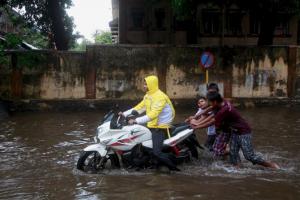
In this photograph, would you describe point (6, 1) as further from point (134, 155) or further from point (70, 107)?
point (134, 155)

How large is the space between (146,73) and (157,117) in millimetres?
9728

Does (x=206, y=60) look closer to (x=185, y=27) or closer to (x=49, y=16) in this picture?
(x=49, y=16)

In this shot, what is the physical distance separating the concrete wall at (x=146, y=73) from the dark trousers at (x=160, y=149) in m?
9.62

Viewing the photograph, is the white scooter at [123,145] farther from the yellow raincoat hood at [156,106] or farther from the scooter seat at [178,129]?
the yellow raincoat hood at [156,106]

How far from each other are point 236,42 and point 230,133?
21082 mm

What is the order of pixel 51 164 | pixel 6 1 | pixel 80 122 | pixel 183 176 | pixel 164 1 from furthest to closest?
pixel 164 1 → pixel 6 1 → pixel 80 122 → pixel 51 164 → pixel 183 176

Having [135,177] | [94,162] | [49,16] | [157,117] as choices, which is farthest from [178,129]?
[49,16]

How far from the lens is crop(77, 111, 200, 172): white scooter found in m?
8.18

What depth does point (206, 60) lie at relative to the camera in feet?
58.6

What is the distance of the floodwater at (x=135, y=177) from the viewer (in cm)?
728

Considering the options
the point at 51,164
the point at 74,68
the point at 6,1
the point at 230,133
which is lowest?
the point at 51,164

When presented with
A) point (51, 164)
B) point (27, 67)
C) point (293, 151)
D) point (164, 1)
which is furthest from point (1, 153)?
point (164, 1)

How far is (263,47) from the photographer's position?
→ 59.8 ft

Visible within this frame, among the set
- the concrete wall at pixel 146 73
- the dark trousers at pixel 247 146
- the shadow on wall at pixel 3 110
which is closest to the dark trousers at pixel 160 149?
the dark trousers at pixel 247 146
